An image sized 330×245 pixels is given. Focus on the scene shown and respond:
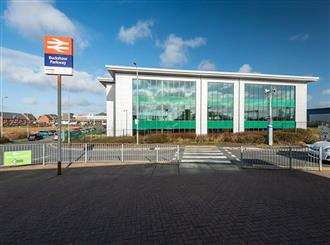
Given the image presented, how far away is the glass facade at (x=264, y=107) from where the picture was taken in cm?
3170

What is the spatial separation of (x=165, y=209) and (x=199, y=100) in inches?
1072

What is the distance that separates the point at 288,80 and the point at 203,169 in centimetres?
3357

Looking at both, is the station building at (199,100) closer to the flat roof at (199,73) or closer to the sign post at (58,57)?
the flat roof at (199,73)

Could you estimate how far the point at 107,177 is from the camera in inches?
282

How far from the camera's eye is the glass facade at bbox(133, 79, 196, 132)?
1125 inches

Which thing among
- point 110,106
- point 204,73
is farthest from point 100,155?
point 204,73

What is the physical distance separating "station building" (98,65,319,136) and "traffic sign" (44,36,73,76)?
20452mm

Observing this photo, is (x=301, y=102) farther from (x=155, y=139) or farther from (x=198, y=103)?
(x=155, y=139)

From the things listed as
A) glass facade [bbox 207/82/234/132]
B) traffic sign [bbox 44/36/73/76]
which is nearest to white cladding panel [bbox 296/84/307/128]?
glass facade [bbox 207/82/234/132]

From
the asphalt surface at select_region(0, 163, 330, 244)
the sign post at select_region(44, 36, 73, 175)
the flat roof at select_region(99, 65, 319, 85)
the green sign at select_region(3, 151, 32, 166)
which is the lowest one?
the asphalt surface at select_region(0, 163, 330, 244)

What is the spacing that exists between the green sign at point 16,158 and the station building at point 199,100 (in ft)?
61.5

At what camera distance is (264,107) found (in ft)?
105

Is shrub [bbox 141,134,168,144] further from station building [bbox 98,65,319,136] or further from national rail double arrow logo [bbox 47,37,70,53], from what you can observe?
national rail double arrow logo [bbox 47,37,70,53]

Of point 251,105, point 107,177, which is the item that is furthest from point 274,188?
point 251,105
